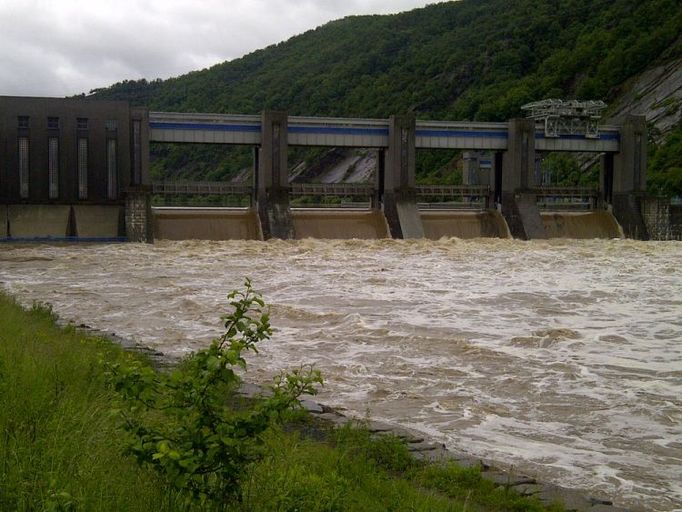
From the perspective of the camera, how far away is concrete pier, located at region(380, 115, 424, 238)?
34.7m

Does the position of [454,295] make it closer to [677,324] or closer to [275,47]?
[677,324]

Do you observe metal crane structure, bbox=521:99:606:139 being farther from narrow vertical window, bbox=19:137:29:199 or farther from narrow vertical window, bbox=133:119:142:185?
narrow vertical window, bbox=19:137:29:199

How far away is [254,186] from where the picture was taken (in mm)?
35188

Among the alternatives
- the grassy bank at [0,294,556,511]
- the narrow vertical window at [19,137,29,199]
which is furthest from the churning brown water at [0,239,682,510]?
the narrow vertical window at [19,137,29,199]

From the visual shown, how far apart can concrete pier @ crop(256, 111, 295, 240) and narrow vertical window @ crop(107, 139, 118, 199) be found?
20.0 ft

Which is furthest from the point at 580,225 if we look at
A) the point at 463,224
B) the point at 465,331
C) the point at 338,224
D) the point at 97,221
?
the point at 465,331

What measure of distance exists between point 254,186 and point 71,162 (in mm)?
7811

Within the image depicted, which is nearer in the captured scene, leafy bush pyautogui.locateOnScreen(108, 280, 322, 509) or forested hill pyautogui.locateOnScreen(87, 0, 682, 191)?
leafy bush pyautogui.locateOnScreen(108, 280, 322, 509)

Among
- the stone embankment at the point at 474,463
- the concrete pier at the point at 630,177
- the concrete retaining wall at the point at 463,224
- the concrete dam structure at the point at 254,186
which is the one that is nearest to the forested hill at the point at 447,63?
the concrete pier at the point at 630,177

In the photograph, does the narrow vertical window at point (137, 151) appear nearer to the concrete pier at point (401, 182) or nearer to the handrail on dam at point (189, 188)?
the handrail on dam at point (189, 188)

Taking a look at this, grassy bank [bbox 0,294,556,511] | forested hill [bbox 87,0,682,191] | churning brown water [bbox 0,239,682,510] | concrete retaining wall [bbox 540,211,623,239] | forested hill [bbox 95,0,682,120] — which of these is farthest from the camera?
forested hill [bbox 95,0,682,120]

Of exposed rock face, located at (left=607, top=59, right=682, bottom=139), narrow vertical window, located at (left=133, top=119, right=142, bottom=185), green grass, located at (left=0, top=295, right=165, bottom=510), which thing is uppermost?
exposed rock face, located at (left=607, top=59, right=682, bottom=139)

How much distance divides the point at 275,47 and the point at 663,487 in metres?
125

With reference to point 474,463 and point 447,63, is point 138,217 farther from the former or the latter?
point 447,63
